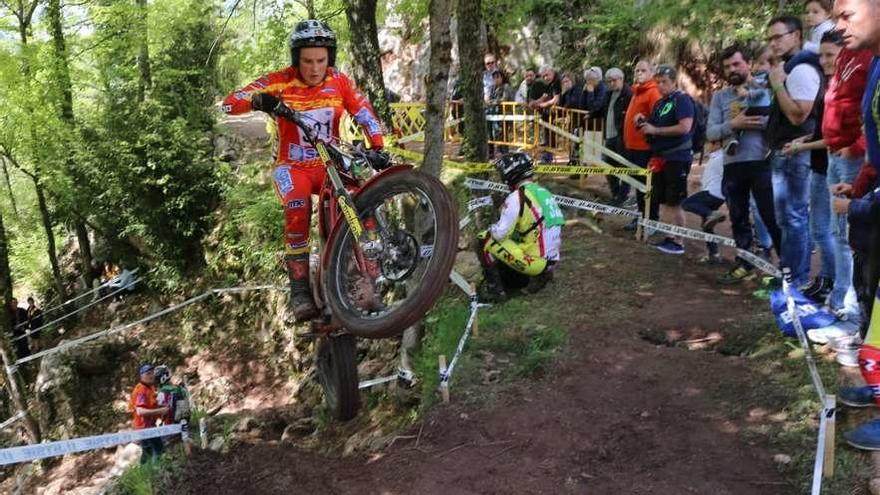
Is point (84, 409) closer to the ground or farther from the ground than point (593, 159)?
closer to the ground

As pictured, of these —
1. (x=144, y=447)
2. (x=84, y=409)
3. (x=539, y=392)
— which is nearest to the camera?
(x=539, y=392)

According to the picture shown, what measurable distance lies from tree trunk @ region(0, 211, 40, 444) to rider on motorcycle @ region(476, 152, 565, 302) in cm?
976

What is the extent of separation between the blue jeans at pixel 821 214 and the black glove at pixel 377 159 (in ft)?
11.3

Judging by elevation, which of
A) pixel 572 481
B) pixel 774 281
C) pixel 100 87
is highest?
pixel 100 87

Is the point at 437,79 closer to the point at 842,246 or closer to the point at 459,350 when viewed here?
the point at 459,350

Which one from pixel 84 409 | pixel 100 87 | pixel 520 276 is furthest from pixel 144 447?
Result: pixel 100 87

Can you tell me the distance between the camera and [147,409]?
786 centimetres

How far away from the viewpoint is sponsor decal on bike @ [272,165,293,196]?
4719 mm

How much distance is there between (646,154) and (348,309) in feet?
20.2

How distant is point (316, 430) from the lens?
712 cm

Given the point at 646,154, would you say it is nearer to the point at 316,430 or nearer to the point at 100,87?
the point at 316,430

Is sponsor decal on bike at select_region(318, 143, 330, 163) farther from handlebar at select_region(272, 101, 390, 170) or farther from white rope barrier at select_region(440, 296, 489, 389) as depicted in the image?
white rope barrier at select_region(440, 296, 489, 389)

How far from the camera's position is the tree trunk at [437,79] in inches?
221

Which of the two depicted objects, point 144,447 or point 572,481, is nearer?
point 572,481
